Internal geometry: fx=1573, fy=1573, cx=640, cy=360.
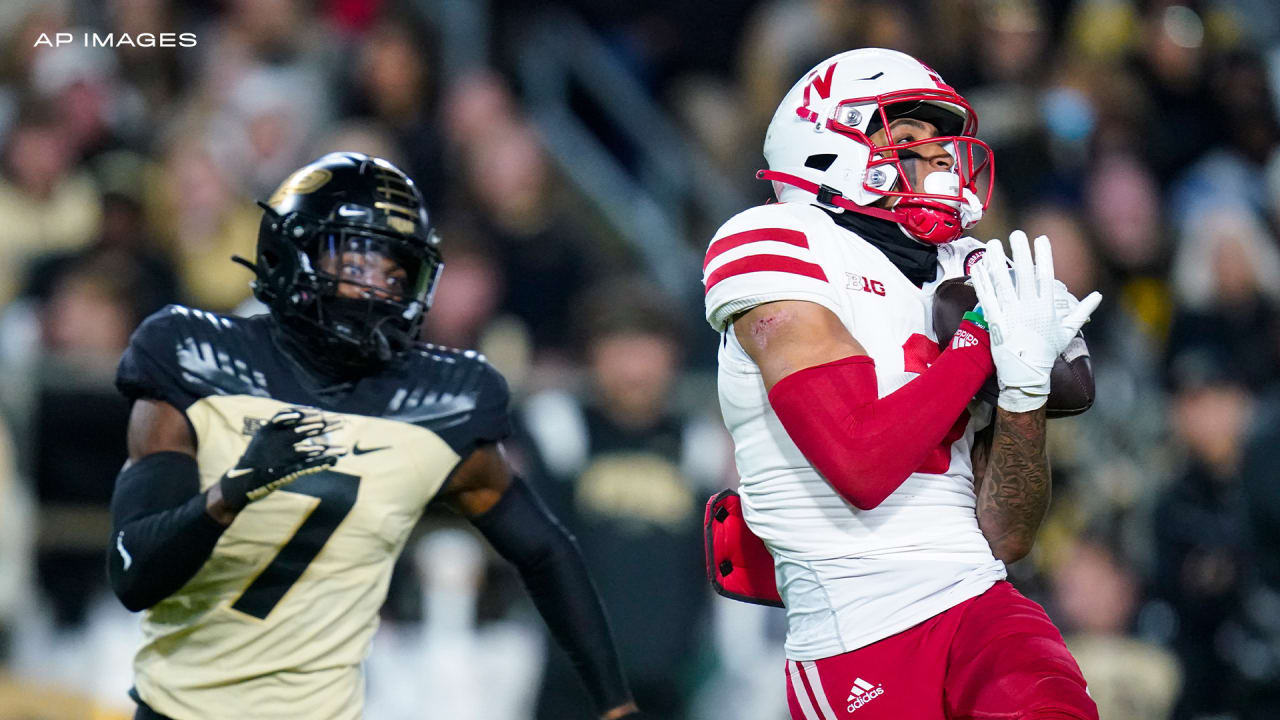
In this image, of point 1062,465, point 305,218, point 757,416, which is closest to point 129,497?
point 305,218

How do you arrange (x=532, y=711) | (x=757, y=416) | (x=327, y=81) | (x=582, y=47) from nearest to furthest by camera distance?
(x=757, y=416)
(x=532, y=711)
(x=327, y=81)
(x=582, y=47)

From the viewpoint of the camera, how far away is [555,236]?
7.14m

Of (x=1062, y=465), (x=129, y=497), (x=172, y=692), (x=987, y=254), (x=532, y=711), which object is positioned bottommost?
(x=532, y=711)

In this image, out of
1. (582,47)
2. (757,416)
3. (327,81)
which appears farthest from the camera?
(582,47)

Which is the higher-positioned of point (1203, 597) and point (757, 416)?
point (757, 416)

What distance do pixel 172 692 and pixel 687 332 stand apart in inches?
152

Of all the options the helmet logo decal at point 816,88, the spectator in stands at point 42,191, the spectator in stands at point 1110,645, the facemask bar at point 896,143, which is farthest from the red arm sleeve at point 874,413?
the spectator in stands at point 42,191

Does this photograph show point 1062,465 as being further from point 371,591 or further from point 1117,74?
point 371,591

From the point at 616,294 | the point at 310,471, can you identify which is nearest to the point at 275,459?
the point at 310,471

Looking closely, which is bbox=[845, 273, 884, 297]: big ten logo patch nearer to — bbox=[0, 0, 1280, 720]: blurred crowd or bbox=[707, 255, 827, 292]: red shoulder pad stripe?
bbox=[707, 255, 827, 292]: red shoulder pad stripe

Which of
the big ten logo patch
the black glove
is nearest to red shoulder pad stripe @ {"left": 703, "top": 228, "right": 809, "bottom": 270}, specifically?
the big ten logo patch

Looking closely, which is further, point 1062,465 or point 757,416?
point 1062,465

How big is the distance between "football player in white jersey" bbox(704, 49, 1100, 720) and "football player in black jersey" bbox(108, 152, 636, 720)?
2.21 ft

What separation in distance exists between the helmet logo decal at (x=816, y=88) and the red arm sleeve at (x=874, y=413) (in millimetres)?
641
